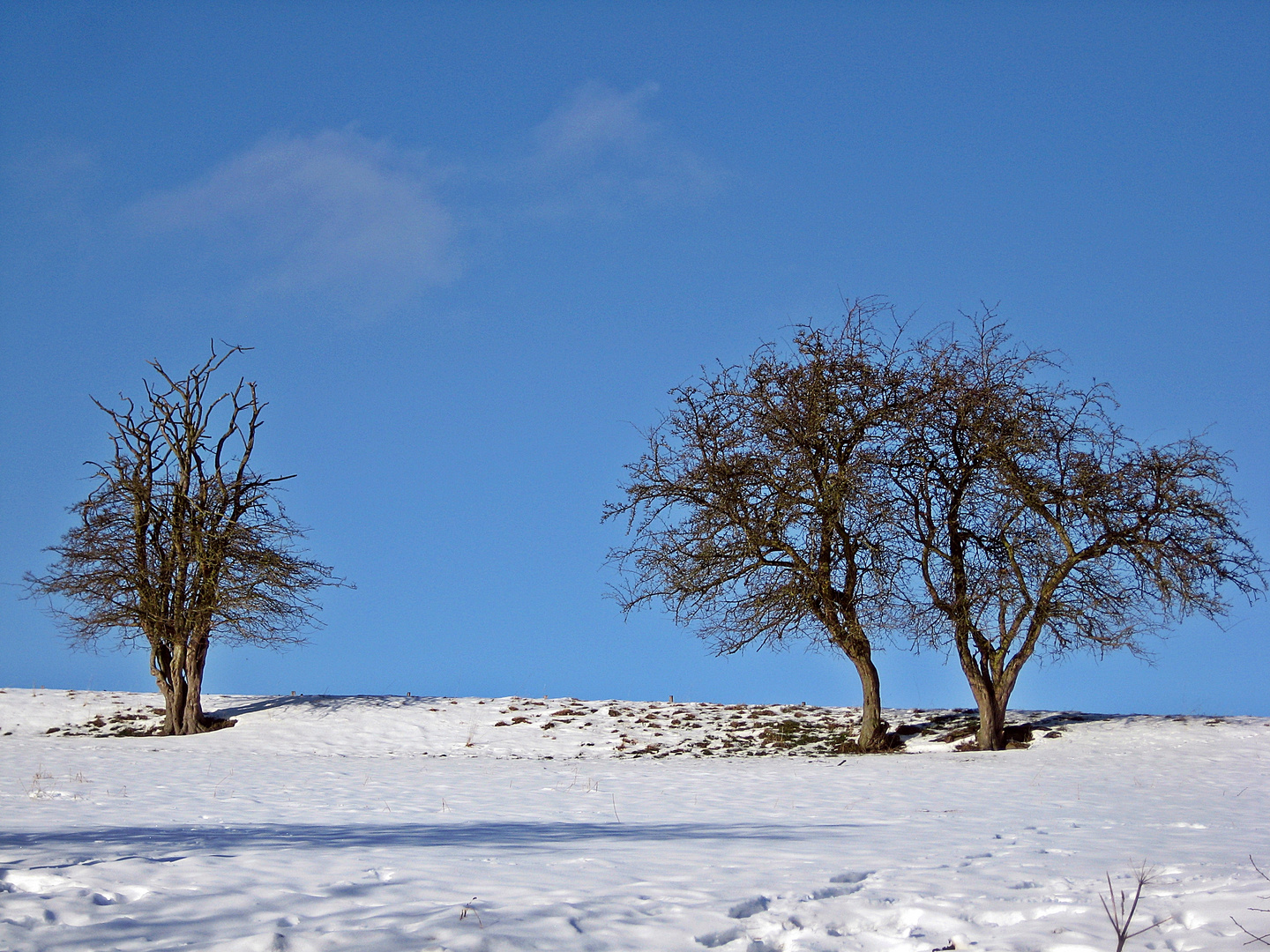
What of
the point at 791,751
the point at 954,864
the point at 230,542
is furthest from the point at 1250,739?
the point at 230,542

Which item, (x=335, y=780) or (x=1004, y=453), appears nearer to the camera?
(x=335, y=780)

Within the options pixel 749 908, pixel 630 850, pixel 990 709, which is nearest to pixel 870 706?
pixel 990 709

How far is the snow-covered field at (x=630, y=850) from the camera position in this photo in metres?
5.48

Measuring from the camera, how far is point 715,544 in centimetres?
2112

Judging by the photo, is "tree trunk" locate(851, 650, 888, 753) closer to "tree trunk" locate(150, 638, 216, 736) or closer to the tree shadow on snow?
the tree shadow on snow

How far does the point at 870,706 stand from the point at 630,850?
14.2 metres

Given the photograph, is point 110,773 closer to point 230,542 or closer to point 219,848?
point 219,848

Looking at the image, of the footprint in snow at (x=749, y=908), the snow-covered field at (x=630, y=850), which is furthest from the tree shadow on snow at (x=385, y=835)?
the footprint in snow at (x=749, y=908)

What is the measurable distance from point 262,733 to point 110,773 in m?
9.12

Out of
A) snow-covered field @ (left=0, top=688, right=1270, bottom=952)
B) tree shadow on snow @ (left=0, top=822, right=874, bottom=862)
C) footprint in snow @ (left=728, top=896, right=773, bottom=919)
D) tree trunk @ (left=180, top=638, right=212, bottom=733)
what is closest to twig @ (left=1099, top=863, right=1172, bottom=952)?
snow-covered field @ (left=0, top=688, right=1270, bottom=952)

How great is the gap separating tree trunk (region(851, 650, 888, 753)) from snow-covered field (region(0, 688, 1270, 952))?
1959mm

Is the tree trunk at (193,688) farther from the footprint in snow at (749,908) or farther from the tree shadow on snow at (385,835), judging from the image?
the footprint in snow at (749,908)

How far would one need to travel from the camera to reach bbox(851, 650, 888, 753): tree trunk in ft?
68.0

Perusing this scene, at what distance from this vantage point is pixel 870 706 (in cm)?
2083
